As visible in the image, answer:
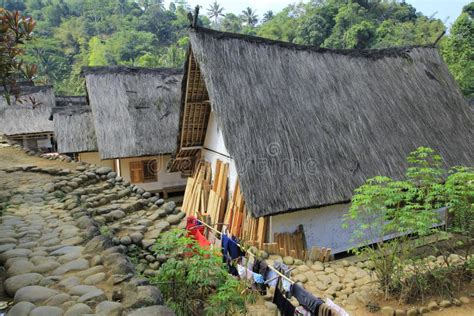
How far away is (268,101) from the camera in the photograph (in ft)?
31.5

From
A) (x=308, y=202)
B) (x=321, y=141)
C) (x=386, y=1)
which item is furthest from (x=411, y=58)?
(x=386, y=1)

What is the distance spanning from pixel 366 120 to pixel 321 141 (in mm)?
2061

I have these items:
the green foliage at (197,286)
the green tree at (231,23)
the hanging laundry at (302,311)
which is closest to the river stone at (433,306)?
the hanging laundry at (302,311)

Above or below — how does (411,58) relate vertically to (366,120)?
above

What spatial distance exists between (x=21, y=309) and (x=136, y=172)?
12.3 metres

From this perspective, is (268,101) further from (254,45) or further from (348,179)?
(348,179)

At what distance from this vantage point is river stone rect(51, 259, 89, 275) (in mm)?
3955

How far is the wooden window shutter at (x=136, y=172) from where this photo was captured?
15.2m

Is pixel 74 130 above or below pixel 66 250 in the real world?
above

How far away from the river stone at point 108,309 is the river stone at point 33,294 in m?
0.56

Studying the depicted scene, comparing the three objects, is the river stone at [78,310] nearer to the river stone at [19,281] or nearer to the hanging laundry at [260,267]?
the river stone at [19,281]

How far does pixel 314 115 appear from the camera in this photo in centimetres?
991

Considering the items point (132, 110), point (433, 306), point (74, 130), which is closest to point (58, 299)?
point (433, 306)

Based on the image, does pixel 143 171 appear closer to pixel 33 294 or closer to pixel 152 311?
Answer: pixel 33 294
